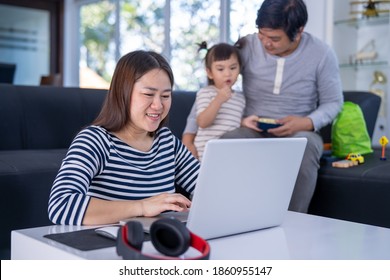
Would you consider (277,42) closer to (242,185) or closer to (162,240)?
(242,185)

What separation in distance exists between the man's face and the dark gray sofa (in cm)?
55

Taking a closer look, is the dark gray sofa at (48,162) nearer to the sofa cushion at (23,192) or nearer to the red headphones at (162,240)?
the sofa cushion at (23,192)

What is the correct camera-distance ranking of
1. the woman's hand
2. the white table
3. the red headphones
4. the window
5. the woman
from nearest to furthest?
1. the red headphones
2. the white table
3. the woman's hand
4. the woman
5. the window

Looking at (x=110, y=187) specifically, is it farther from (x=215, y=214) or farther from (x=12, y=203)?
(x=12, y=203)

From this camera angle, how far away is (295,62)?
2.38 metres

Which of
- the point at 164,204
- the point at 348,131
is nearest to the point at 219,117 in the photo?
the point at 348,131

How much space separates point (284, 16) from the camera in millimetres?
2258

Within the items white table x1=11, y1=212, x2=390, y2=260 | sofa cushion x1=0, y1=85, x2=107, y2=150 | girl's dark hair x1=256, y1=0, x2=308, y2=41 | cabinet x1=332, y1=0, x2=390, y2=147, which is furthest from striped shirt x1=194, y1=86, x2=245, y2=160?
cabinet x1=332, y1=0, x2=390, y2=147

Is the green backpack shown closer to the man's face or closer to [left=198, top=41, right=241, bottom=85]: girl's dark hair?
the man's face

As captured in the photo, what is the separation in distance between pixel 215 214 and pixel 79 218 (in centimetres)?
29

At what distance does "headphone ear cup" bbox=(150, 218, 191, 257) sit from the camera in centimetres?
78

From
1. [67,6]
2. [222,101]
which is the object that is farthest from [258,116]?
[67,6]

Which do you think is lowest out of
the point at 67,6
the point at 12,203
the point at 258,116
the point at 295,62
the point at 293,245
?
the point at 12,203

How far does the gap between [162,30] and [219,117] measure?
3.20 m
